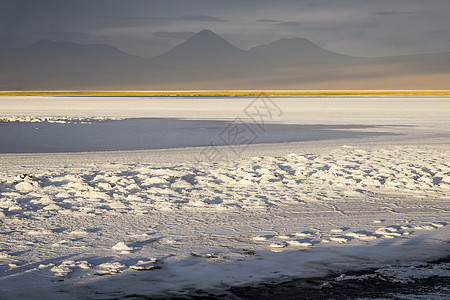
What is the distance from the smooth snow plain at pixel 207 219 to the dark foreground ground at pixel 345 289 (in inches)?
5.8

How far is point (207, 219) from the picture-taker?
7066 millimetres

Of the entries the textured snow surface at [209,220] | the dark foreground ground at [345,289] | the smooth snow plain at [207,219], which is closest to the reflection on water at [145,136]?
the smooth snow plain at [207,219]

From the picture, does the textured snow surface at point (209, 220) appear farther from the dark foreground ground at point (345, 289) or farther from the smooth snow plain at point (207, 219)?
the dark foreground ground at point (345, 289)

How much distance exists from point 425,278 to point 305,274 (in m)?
0.94

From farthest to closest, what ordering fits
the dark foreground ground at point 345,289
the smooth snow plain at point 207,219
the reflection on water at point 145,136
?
1. the reflection on water at point 145,136
2. the smooth snow plain at point 207,219
3. the dark foreground ground at point 345,289

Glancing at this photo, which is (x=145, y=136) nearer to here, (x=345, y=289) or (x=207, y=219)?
(x=207, y=219)

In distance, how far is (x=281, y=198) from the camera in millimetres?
8250

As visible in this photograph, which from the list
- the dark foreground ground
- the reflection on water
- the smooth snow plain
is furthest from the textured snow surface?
the reflection on water

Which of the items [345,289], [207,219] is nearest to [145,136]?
[207,219]

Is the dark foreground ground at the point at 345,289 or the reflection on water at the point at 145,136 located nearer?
the dark foreground ground at the point at 345,289

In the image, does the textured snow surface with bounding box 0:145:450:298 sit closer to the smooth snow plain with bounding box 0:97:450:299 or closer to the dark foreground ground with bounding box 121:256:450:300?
the smooth snow plain with bounding box 0:97:450:299

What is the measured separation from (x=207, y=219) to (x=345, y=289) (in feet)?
9.20

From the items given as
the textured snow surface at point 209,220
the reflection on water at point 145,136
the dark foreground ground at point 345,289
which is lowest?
the dark foreground ground at point 345,289

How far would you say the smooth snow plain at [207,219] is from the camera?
4.98 m
